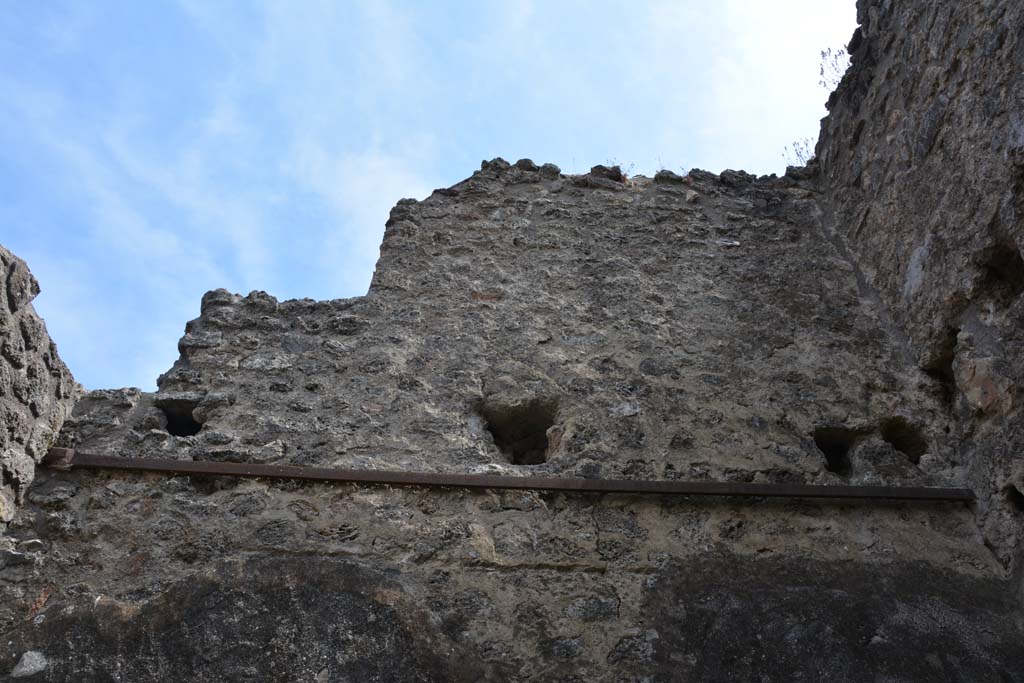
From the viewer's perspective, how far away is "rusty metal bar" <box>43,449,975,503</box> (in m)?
3.36

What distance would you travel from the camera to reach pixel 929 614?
313 cm

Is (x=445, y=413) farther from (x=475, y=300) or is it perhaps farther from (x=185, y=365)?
(x=185, y=365)

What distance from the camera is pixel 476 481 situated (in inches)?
134

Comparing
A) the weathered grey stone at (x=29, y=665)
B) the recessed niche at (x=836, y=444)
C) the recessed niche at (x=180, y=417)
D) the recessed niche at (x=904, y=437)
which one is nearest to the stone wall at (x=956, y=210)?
the recessed niche at (x=904, y=437)

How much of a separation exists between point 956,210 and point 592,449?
180 centimetres

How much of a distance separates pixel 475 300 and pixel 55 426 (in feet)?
6.00

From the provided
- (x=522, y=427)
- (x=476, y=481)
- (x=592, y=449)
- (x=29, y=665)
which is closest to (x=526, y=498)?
(x=476, y=481)

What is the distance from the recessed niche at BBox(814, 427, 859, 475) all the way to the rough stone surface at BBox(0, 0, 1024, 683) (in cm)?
1

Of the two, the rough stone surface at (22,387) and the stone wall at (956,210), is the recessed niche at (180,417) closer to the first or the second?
the rough stone surface at (22,387)

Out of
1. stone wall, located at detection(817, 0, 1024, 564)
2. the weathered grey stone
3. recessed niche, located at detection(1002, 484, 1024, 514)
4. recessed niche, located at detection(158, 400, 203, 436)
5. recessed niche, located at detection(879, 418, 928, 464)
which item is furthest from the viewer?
recessed niche, located at detection(879, 418, 928, 464)

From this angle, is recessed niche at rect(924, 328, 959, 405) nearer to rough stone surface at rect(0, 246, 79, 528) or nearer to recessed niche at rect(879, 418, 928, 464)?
recessed niche at rect(879, 418, 928, 464)

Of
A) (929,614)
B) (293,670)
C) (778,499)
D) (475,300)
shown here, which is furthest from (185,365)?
(929,614)

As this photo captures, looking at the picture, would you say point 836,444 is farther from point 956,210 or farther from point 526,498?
point 526,498

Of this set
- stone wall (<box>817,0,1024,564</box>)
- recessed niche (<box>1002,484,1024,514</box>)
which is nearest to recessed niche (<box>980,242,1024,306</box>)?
stone wall (<box>817,0,1024,564</box>)
